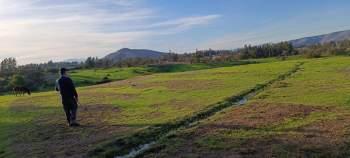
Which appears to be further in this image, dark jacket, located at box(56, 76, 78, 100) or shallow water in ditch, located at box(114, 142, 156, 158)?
dark jacket, located at box(56, 76, 78, 100)

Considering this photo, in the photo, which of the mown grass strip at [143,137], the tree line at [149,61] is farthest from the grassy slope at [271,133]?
the tree line at [149,61]

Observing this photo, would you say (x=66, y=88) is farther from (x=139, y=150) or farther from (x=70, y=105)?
(x=139, y=150)

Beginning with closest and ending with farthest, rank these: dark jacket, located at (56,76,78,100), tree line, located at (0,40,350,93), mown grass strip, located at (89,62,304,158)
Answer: mown grass strip, located at (89,62,304,158), dark jacket, located at (56,76,78,100), tree line, located at (0,40,350,93)

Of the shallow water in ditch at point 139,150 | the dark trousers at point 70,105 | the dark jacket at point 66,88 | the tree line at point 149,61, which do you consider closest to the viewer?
the shallow water in ditch at point 139,150

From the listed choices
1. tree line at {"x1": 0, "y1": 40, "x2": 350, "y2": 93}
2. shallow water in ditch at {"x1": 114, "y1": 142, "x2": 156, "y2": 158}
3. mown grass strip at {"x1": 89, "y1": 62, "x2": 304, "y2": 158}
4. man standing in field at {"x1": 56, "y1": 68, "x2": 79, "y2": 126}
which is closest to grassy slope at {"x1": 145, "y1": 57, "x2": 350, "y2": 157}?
shallow water in ditch at {"x1": 114, "y1": 142, "x2": 156, "y2": 158}

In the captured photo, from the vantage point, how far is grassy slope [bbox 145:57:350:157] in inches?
606

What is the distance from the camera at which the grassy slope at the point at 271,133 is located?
50.5 ft

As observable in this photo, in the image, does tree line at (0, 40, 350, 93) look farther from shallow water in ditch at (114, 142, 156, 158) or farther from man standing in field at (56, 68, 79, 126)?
shallow water in ditch at (114, 142, 156, 158)

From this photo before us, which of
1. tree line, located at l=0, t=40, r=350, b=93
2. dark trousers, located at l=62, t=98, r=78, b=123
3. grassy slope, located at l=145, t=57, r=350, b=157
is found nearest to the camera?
grassy slope, located at l=145, t=57, r=350, b=157

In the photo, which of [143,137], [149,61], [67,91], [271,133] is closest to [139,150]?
[143,137]

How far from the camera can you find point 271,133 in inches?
719

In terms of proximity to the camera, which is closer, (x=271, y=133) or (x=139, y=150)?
(x=139, y=150)

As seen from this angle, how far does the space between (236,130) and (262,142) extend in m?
2.97

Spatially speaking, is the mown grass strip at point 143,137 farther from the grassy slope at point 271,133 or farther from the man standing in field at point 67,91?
the man standing in field at point 67,91
